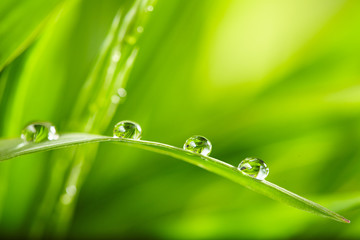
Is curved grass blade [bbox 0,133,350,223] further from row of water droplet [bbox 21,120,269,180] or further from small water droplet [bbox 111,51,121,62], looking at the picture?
small water droplet [bbox 111,51,121,62]

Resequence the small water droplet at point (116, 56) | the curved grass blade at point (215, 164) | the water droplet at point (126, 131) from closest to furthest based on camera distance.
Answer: the curved grass blade at point (215, 164), the water droplet at point (126, 131), the small water droplet at point (116, 56)

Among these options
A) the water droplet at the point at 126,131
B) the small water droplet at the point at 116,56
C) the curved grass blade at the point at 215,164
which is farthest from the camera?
the small water droplet at the point at 116,56

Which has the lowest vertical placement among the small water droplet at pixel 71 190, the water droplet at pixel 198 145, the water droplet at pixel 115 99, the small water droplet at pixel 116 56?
the small water droplet at pixel 71 190

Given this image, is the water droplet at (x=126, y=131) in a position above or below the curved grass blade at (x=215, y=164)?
above

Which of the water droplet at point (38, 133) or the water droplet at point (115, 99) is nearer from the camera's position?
the water droplet at point (38, 133)

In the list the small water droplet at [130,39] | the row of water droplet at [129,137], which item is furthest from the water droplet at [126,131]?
the small water droplet at [130,39]

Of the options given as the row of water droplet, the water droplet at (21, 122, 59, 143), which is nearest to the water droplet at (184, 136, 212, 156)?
the row of water droplet

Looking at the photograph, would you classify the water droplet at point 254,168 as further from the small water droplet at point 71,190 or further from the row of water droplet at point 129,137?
the small water droplet at point 71,190

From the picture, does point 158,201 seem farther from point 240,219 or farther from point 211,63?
point 211,63
